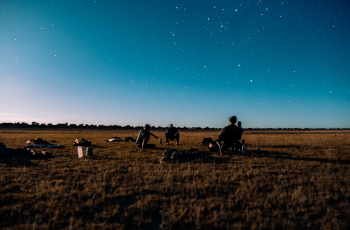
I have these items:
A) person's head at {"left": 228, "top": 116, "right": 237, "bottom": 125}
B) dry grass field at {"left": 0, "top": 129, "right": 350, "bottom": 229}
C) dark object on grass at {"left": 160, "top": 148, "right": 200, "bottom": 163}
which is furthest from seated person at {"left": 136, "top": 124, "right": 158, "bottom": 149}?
dry grass field at {"left": 0, "top": 129, "right": 350, "bottom": 229}

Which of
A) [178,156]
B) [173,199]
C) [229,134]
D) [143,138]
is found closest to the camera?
[173,199]

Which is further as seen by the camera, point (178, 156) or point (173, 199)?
point (178, 156)

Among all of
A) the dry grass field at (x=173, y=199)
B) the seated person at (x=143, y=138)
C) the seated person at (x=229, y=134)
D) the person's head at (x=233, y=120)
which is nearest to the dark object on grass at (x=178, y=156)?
the seated person at (x=229, y=134)

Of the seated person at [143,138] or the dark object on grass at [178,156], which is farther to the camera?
the seated person at [143,138]

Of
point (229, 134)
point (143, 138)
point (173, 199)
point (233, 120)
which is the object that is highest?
point (233, 120)

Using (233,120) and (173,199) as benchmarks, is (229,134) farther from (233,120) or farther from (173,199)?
(173,199)

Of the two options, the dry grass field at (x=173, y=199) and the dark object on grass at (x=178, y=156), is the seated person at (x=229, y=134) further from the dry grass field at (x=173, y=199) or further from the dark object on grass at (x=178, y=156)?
the dry grass field at (x=173, y=199)

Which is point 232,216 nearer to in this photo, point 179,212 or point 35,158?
point 179,212

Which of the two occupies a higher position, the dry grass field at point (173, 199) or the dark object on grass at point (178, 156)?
the dark object on grass at point (178, 156)

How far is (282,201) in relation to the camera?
15.9 ft

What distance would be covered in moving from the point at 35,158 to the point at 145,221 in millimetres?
10374

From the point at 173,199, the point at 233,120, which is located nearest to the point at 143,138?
the point at 233,120

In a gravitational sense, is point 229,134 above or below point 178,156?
above

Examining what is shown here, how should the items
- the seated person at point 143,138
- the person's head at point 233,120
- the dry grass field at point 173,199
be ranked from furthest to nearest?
the seated person at point 143,138
the person's head at point 233,120
the dry grass field at point 173,199
